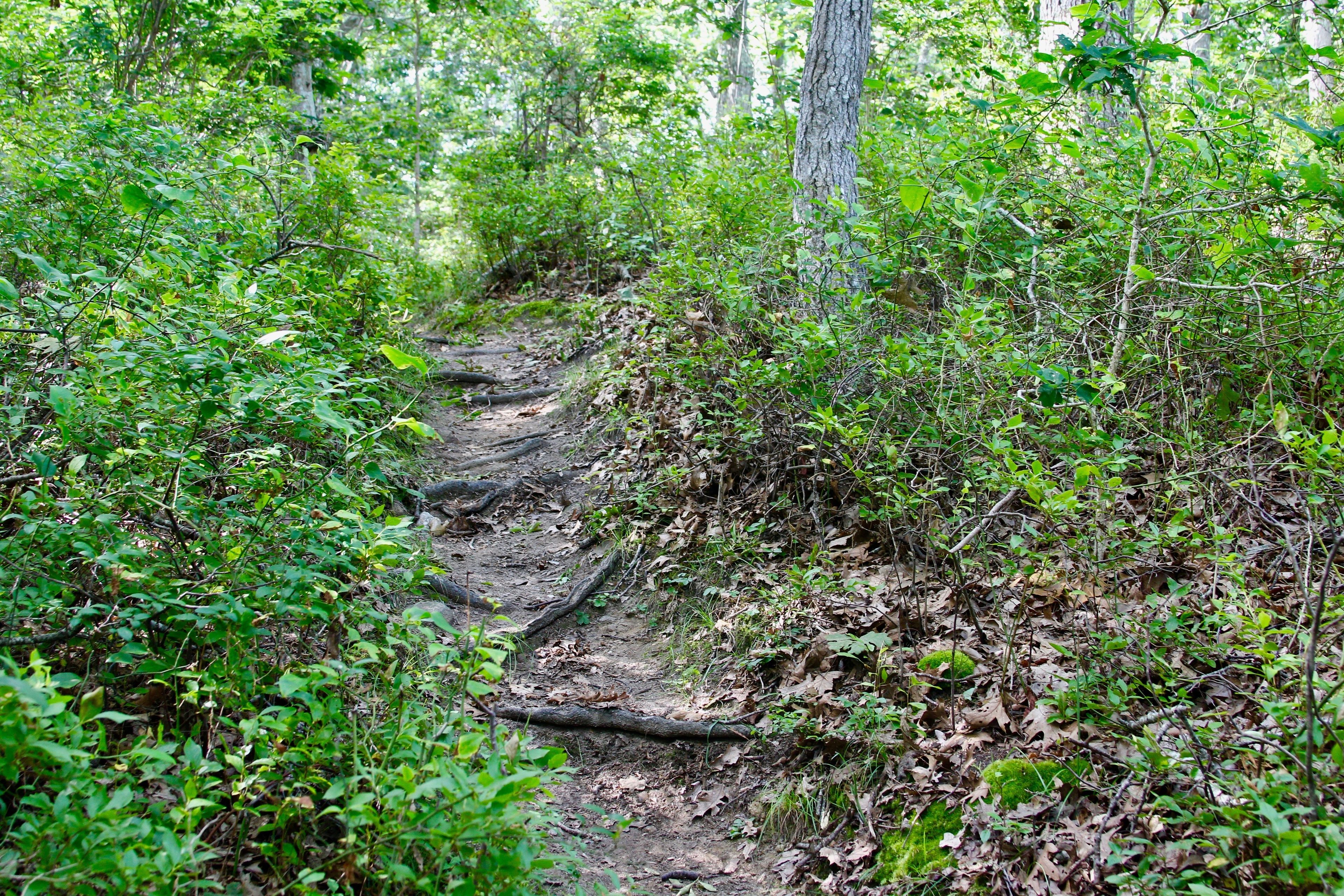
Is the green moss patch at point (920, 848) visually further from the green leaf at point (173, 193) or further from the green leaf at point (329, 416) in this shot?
the green leaf at point (173, 193)

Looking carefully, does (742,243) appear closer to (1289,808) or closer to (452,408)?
(452,408)

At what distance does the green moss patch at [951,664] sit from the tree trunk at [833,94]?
3.86 m

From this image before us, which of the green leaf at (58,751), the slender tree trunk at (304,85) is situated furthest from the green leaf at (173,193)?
the slender tree trunk at (304,85)

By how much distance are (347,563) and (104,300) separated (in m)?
1.51

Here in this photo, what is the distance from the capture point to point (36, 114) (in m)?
6.45

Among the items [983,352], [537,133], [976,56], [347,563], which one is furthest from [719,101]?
[347,563]

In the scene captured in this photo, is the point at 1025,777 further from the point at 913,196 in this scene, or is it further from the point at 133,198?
the point at 133,198

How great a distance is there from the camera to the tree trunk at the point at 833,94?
652 cm

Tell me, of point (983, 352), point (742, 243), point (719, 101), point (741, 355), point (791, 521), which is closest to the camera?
point (983, 352)

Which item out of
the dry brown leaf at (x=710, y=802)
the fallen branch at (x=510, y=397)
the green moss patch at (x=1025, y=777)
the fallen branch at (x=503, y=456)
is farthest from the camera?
the fallen branch at (x=510, y=397)

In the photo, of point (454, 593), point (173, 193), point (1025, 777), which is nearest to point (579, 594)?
point (454, 593)

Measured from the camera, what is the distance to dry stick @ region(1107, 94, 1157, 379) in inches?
151

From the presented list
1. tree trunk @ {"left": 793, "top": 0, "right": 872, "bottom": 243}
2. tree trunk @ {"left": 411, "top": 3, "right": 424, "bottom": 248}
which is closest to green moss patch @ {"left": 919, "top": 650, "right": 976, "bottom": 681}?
tree trunk @ {"left": 793, "top": 0, "right": 872, "bottom": 243}

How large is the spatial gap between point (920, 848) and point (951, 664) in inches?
33.8
